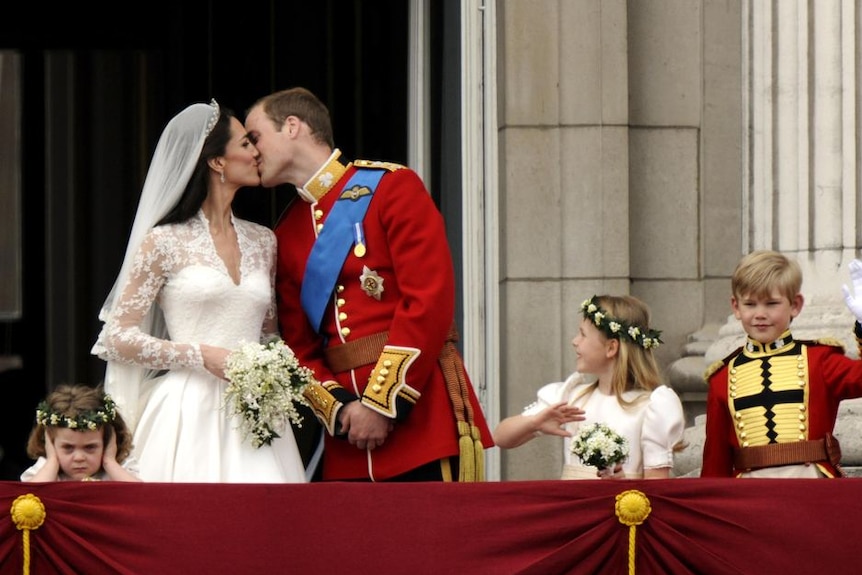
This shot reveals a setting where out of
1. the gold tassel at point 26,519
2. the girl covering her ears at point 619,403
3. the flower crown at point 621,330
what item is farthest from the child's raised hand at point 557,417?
the gold tassel at point 26,519

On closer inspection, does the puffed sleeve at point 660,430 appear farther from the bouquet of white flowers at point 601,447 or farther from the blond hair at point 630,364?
the bouquet of white flowers at point 601,447

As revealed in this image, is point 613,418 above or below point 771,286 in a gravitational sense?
below

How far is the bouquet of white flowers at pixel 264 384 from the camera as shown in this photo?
571cm

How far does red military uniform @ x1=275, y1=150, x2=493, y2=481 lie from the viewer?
6.02m

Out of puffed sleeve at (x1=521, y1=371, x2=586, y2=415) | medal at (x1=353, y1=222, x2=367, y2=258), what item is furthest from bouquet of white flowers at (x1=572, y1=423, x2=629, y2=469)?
medal at (x1=353, y1=222, x2=367, y2=258)

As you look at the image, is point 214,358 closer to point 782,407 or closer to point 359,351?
point 359,351

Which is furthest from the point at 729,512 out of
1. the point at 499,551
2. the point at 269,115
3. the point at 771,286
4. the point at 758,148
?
the point at 758,148

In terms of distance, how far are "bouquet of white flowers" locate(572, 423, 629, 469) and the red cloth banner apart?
0.66 meters

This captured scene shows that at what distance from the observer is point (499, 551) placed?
16.6ft

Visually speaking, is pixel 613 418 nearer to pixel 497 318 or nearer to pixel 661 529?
pixel 661 529

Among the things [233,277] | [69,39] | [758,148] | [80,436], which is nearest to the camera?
[80,436]

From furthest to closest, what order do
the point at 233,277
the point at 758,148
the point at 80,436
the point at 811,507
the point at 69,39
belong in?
the point at 69,39
the point at 758,148
the point at 233,277
the point at 80,436
the point at 811,507

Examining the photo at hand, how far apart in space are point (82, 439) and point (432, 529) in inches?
49.1

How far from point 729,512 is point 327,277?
5.45 feet
